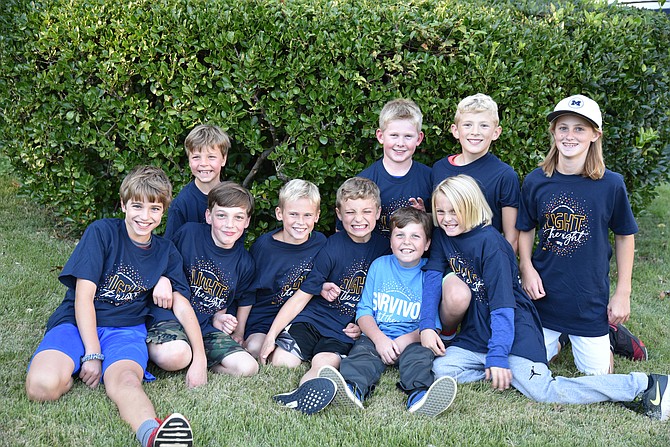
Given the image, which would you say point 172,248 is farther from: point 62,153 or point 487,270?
point 62,153

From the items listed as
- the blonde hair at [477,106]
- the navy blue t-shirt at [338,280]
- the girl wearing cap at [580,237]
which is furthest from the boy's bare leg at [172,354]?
the blonde hair at [477,106]

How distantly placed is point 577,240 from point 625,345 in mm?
836

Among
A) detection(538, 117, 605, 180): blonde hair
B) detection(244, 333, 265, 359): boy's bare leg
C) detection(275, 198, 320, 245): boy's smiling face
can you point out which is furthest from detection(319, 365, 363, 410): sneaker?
detection(538, 117, 605, 180): blonde hair

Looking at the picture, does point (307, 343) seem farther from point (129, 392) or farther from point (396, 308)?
point (129, 392)

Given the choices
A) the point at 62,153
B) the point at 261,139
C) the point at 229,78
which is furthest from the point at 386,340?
the point at 62,153

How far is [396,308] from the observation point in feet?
13.6

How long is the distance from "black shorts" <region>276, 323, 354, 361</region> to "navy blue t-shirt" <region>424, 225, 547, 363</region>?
0.71 metres

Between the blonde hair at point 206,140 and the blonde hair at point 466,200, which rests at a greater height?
the blonde hair at point 206,140

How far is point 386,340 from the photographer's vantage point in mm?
4039

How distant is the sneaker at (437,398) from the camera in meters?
3.42

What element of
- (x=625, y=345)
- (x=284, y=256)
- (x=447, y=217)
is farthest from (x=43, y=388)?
(x=625, y=345)

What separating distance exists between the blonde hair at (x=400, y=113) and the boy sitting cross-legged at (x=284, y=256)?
2.19 feet

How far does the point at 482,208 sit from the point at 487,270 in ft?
1.21

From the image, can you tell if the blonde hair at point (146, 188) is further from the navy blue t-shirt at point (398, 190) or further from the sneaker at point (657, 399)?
the sneaker at point (657, 399)
